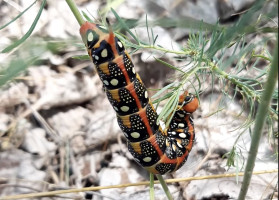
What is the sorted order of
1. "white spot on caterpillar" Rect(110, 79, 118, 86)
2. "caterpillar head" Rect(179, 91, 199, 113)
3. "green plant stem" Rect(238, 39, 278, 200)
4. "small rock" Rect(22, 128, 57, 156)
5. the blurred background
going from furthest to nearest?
"small rock" Rect(22, 128, 57, 156)
the blurred background
"caterpillar head" Rect(179, 91, 199, 113)
"white spot on caterpillar" Rect(110, 79, 118, 86)
"green plant stem" Rect(238, 39, 278, 200)

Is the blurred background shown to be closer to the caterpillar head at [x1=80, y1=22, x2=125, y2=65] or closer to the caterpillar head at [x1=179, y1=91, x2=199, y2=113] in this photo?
the caterpillar head at [x1=179, y1=91, x2=199, y2=113]

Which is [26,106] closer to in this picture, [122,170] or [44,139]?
[44,139]

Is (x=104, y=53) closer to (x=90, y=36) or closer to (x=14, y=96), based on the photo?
(x=90, y=36)

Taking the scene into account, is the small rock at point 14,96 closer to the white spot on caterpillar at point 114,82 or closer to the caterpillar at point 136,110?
the caterpillar at point 136,110

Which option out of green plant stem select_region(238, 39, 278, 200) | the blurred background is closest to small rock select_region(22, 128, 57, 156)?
the blurred background

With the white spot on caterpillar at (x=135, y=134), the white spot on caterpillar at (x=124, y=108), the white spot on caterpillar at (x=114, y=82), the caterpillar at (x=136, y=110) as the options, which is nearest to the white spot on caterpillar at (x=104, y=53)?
the caterpillar at (x=136, y=110)

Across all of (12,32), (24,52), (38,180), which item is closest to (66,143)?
(38,180)
